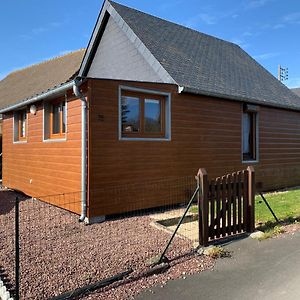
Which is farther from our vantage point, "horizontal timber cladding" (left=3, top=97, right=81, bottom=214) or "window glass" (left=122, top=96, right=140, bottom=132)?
"window glass" (left=122, top=96, right=140, bottom=132)

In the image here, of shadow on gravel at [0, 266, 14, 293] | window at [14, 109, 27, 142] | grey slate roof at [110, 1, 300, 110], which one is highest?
grey slate roof at [110, 1, 300, 110]

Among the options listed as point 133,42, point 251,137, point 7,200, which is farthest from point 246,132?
point 7,200

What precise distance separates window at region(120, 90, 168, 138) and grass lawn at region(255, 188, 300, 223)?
10.8ft

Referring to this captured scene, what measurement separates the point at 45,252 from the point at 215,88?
7.75 metres

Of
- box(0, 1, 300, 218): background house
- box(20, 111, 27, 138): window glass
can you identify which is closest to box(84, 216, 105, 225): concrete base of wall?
box(0, 1, 300, 218): background house

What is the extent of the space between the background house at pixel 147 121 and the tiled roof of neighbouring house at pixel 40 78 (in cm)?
708

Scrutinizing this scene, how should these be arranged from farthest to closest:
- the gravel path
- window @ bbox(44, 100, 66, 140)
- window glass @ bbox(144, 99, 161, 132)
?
window @ bbox(44, 100, 66, 140), window glass @ bbox(144, 99, 161, 132), the gravel path

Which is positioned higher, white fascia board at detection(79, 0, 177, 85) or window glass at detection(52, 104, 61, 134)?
white fascia board at detection(79, 0, 177, 85)

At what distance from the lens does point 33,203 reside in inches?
413

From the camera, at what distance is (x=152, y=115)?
9.32 meters

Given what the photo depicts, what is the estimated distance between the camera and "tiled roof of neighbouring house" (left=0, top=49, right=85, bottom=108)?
22125mm

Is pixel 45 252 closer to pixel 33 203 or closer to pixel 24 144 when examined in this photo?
pixel 33 203

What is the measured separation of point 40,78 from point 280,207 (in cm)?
2067

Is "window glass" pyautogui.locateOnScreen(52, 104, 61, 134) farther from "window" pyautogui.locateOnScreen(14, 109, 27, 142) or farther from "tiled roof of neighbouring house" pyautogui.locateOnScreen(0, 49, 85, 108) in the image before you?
"tiled roof of neighbouring house" pyautogui.locateOnScreen(0, 49, 85, 108)
